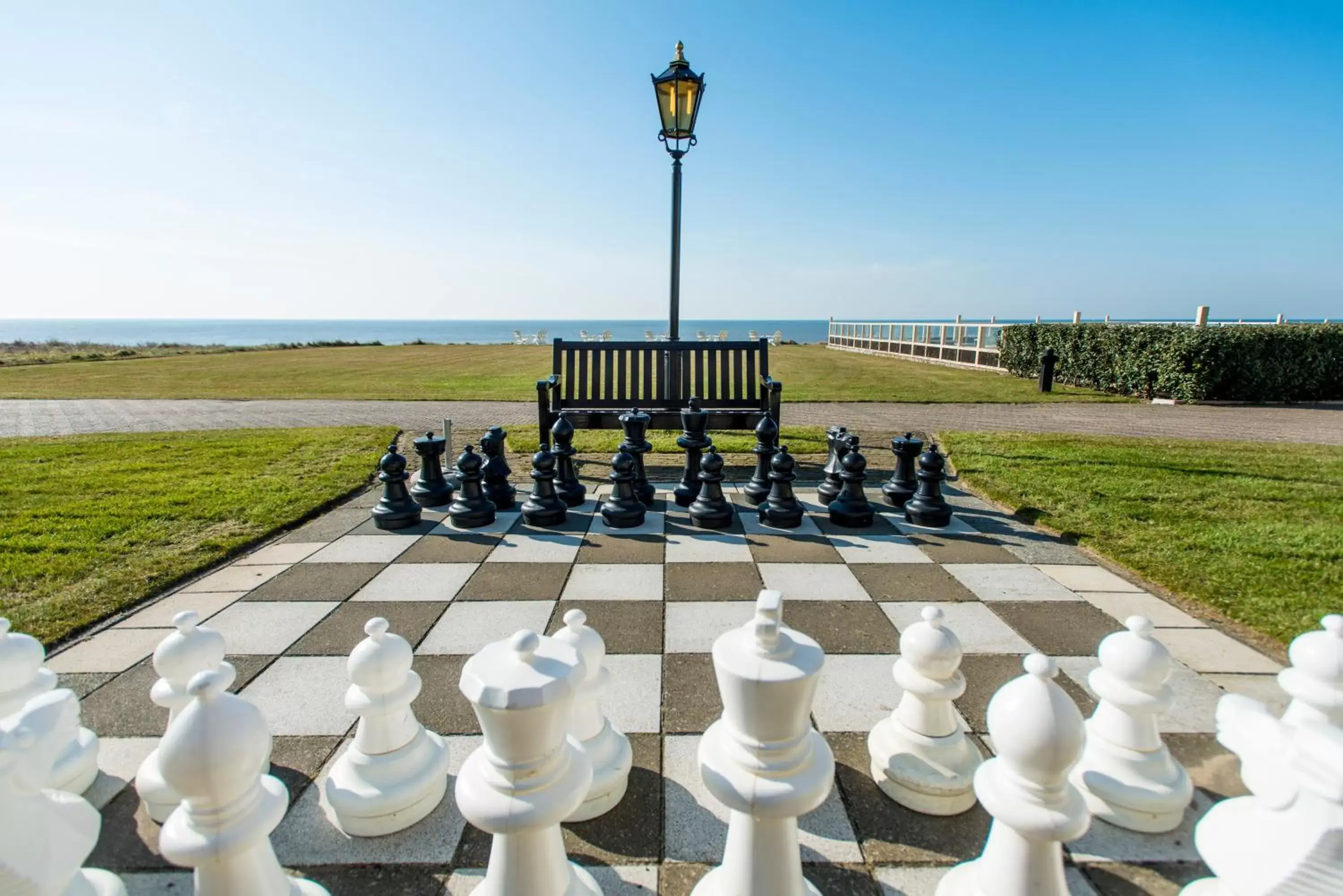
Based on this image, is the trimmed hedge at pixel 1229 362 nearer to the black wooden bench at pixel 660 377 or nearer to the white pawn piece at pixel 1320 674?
the black wooden bench at pixel 660 377

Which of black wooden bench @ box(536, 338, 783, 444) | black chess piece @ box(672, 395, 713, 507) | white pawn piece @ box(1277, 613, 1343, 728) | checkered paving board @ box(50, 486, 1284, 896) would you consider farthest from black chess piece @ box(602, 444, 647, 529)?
white pawn piece @ box(1277, 613, 1343, 728)

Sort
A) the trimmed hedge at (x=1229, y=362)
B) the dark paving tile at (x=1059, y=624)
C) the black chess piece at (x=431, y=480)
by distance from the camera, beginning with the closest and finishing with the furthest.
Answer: the dark paving tile at (x=1059, y=624)
the black chess piece at (x=431, y=480)
the trimmed hedge at (x=1229, y=362)

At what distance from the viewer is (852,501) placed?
4.14m

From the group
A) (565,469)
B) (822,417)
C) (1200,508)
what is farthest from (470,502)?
(822,417)

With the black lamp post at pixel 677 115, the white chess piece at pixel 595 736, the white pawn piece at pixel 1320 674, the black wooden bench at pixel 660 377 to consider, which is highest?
the black lamp post at pixel 677 115

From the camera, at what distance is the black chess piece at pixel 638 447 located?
14.7 ft

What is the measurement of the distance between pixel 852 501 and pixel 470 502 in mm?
2519

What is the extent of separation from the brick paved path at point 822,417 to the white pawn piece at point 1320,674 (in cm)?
611

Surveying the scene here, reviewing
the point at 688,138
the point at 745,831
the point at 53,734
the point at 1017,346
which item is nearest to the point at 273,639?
the point at 53,734

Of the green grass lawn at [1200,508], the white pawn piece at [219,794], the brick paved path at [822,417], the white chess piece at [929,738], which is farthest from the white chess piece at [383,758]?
the brick paved path at [822,417]

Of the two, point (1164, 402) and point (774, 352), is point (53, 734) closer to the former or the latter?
point (1164, 402)

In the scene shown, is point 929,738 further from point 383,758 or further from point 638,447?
point 638,447

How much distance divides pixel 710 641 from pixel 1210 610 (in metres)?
2.38

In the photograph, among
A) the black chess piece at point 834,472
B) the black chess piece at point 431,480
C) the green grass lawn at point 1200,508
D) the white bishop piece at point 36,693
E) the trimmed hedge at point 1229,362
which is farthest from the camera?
the trimmed hedge at point 1229,362
